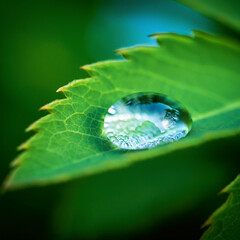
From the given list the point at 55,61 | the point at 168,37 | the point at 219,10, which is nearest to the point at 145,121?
the point at 168,37

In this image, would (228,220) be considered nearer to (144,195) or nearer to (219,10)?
(144,195)

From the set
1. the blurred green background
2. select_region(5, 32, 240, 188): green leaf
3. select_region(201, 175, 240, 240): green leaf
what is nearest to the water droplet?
select_region(5, 32, 240, 188): green leaf

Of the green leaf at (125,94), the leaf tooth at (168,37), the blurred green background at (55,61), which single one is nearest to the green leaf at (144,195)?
the blurred green background at (55,61)

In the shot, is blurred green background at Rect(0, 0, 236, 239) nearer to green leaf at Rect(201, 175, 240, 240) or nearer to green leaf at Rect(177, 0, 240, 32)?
green leaf at Rect(177, 0, 240, 32)

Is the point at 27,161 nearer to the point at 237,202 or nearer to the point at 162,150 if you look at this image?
the point at 162,150

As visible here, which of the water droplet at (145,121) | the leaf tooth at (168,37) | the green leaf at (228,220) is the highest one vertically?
the leaf tooth at (168,37)

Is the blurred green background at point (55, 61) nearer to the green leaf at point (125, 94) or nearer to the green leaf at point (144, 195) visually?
the green leaf at point (144, 195)
